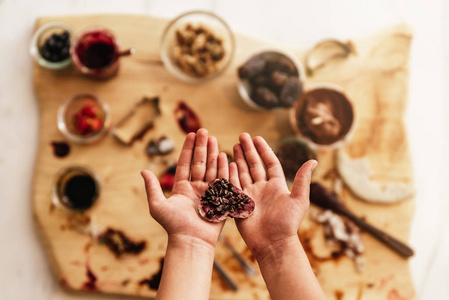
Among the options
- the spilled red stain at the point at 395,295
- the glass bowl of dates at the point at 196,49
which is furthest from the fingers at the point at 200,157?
the spilled red stain at the point at 395,295

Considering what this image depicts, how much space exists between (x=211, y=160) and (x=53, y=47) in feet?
3.42

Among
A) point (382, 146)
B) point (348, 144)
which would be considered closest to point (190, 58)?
point (348, 144)

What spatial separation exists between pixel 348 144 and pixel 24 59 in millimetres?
1783

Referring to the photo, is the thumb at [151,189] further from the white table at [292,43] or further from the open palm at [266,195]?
the white table at [292,43]

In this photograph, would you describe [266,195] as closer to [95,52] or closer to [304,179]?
[304,179]

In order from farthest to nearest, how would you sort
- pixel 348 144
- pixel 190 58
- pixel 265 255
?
1. pixel 348 144
2. pixel 190 58
3. pixel 265 255

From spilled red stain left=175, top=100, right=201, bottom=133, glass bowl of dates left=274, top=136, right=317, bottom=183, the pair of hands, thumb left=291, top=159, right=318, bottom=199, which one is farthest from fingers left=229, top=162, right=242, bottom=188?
spilled red stain left=175, top=100, right=201, bottom=133

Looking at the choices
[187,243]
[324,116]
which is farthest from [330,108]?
[187,243]

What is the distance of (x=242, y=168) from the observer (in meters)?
1.44

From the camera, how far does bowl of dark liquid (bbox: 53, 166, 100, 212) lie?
1735 mm

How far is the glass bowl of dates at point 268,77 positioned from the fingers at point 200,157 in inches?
17.2

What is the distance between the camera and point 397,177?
185 cm

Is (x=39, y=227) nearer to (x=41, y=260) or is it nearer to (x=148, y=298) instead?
(x=41, y=260)

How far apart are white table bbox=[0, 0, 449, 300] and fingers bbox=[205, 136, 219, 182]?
0.87 m
